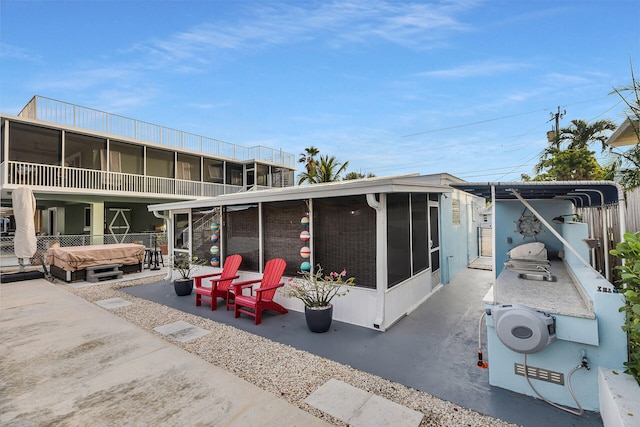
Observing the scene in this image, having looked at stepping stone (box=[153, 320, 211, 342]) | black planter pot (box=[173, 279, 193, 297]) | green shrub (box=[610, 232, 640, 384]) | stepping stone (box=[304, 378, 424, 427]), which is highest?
green shrub (box=[610, 232, 640, 384])

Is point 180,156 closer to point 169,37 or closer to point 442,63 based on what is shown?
point 169,37

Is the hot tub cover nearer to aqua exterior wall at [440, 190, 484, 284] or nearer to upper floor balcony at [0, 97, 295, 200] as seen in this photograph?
upper floor balcony at [0, 97, 295, 200]

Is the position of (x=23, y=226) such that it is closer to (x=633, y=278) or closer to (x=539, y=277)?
(x=539, y=277)

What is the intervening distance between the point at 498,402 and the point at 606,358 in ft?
2.95

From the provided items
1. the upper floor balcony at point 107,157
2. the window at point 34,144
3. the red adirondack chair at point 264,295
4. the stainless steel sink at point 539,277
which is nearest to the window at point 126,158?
the upper floor balcony at point 107,157

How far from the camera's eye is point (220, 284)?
568cm

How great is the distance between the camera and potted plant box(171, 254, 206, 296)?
627 centimetres

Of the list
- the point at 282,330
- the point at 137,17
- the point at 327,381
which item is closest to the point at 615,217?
the point at 327,381

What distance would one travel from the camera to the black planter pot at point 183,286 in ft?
20.5

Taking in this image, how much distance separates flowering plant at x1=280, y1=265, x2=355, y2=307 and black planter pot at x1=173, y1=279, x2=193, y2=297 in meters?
2.79

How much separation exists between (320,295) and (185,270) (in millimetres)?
4211

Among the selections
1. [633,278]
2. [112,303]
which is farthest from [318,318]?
[112,303]

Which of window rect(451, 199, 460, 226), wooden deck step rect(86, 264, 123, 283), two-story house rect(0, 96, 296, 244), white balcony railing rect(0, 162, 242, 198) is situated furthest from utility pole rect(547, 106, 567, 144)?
wooden deck step rect(86, 264, 123, 283)

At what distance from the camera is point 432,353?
3438 mm
